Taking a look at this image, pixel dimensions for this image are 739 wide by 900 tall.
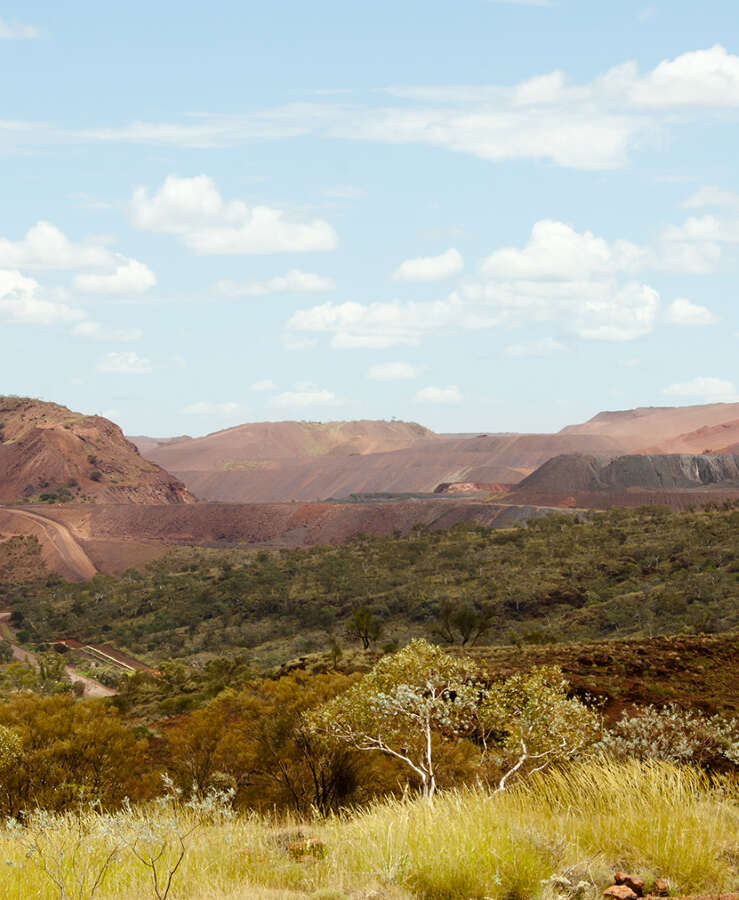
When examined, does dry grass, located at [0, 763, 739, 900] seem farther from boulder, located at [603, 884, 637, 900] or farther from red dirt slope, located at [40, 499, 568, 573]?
red dirt slope, located at [40, 499, 568, 573]

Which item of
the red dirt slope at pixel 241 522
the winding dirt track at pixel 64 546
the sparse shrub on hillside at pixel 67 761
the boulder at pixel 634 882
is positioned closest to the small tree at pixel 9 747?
the sparse shrub on hillside at pixel 67 761

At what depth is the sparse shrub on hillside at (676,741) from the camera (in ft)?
52.0

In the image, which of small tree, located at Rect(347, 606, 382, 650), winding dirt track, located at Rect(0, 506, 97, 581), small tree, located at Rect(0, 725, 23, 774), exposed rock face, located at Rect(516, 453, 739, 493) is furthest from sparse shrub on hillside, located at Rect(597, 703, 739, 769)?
exposed rock face, located at Rect(516, 453, 739, 493)

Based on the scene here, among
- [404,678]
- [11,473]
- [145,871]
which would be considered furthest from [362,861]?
[11,473]

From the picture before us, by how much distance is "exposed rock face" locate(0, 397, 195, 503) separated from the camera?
146 m

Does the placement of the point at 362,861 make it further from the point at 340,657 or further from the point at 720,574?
the point at 720,574

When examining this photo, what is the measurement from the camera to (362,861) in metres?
7.86

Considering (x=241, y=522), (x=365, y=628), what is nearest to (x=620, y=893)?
(x=365, y=628)

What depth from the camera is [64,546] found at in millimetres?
115062

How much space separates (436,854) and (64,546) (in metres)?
115

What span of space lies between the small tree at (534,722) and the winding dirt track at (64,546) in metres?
99.1

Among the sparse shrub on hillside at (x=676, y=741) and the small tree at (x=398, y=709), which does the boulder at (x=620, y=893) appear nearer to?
the small tree at (x=398, y=709)

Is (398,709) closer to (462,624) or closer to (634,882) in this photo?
(634,882)

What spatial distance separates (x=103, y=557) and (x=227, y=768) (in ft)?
331
